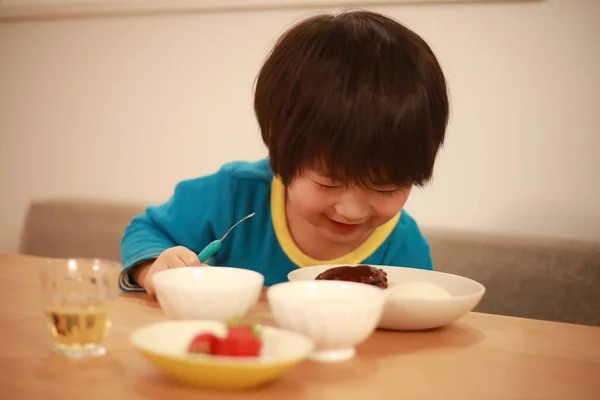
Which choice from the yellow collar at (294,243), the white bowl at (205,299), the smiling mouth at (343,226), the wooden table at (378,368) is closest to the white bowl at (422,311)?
the wooden table at (378,368)

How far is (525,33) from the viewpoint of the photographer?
5.16 ft

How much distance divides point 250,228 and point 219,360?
0.80m

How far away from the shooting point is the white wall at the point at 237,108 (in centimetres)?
156

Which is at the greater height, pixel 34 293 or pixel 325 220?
pixel 325 220

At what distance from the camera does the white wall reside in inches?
61.4

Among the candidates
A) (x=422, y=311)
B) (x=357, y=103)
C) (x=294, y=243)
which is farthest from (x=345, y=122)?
(x=294, y=243)

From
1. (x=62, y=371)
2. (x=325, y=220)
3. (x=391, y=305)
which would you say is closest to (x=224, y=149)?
(x=325, y=220)

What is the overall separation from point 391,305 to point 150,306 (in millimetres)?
342

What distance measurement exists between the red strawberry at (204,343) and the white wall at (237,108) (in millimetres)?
1243

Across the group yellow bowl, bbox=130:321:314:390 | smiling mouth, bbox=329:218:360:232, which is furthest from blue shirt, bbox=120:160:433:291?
yellow bowl, bbox=130:321:314:390

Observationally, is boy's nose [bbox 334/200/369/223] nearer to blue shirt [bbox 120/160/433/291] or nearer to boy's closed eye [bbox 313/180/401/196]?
boy's closed eye [bbox 313/180/401/196]

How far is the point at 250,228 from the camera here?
4.20 ft

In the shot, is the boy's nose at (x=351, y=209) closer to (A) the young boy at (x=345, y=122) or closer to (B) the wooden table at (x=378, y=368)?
(A) the young boy at (x=345, y=122)

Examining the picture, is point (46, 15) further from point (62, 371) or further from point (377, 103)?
point (62, 371)
